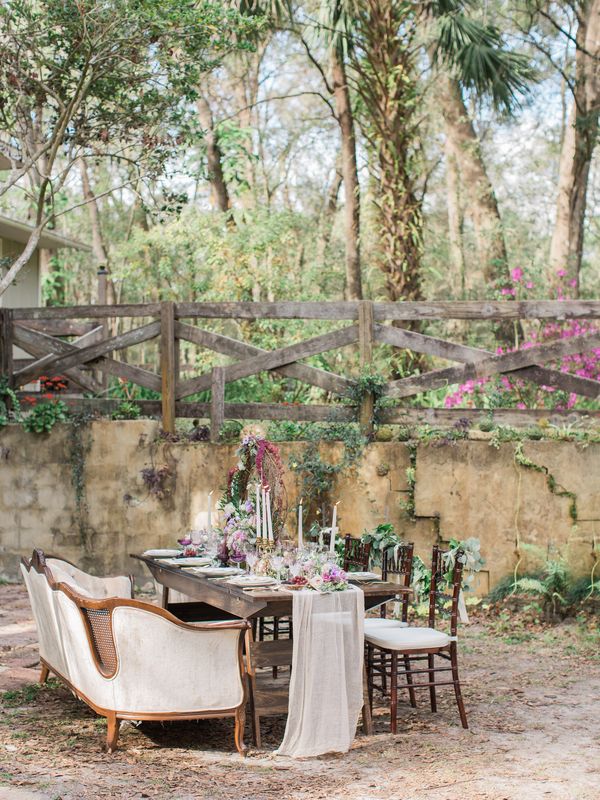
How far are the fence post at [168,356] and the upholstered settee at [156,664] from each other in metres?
4.63

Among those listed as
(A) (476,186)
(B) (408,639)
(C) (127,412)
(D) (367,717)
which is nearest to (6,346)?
(C) (127,412)

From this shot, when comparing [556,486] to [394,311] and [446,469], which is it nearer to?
[446,469]

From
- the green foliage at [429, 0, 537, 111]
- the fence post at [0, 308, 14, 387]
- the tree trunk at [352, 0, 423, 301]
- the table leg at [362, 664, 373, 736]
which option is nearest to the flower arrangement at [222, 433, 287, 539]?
the table leg at [362, 664, 373, 736]

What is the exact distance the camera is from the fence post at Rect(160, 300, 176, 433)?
1007cm

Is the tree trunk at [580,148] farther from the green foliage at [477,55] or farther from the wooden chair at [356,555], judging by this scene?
the wooden chair at [356,555]

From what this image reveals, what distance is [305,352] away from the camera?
9.72m

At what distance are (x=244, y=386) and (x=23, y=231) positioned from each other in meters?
5.52

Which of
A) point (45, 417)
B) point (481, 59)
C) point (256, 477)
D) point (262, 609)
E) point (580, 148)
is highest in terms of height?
point (481, 59)

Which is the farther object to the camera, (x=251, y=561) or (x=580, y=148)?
(x=580, y=148)

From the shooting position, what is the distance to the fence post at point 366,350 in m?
9.63

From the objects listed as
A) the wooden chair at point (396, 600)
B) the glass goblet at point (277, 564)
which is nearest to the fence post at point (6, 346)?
the wooden chair at point (396, 600)

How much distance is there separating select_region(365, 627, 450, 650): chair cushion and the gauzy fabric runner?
0.32 metres

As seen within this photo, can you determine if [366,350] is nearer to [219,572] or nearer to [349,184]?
[219,572]

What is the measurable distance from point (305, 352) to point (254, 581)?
13.6 ft
